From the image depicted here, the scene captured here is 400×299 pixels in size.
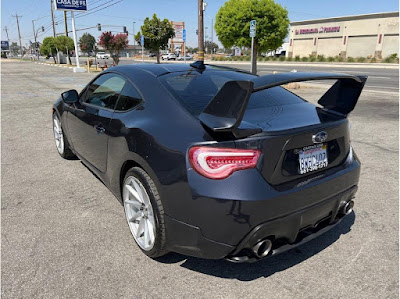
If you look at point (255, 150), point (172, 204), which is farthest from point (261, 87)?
point (172, 204)

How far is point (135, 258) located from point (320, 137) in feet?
5.53

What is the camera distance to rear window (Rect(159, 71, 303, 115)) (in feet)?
7.74

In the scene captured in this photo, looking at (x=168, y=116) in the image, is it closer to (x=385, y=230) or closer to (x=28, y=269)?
(x=28, y=269)

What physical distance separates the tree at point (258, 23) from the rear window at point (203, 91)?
14.4 m

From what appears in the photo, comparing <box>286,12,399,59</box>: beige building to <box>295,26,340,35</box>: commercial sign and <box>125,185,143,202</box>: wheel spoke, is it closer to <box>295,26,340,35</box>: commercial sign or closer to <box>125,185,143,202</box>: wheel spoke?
<box>295,26,340,35</box>: commercial sign

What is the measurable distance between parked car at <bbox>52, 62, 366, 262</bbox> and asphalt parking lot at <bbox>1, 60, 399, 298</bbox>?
0.91 ft

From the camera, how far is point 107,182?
3.06 m

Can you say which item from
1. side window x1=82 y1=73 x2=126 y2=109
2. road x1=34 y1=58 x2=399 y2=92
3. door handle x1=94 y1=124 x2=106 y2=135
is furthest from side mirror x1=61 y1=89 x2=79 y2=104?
road x1=34 y1=58 x2=399 y2=92

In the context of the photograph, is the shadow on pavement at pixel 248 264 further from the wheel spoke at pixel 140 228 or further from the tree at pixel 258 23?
the tree at pixel 258 23

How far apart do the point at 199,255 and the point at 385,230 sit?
1.91 meters

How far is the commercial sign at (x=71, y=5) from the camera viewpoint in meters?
26.0

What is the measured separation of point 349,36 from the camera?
5247 cm

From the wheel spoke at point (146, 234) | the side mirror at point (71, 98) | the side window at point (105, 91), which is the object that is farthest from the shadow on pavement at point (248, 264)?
the side mirror at point (71, 98)

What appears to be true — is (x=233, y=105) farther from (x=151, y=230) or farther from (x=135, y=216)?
(x=135, y=216)
